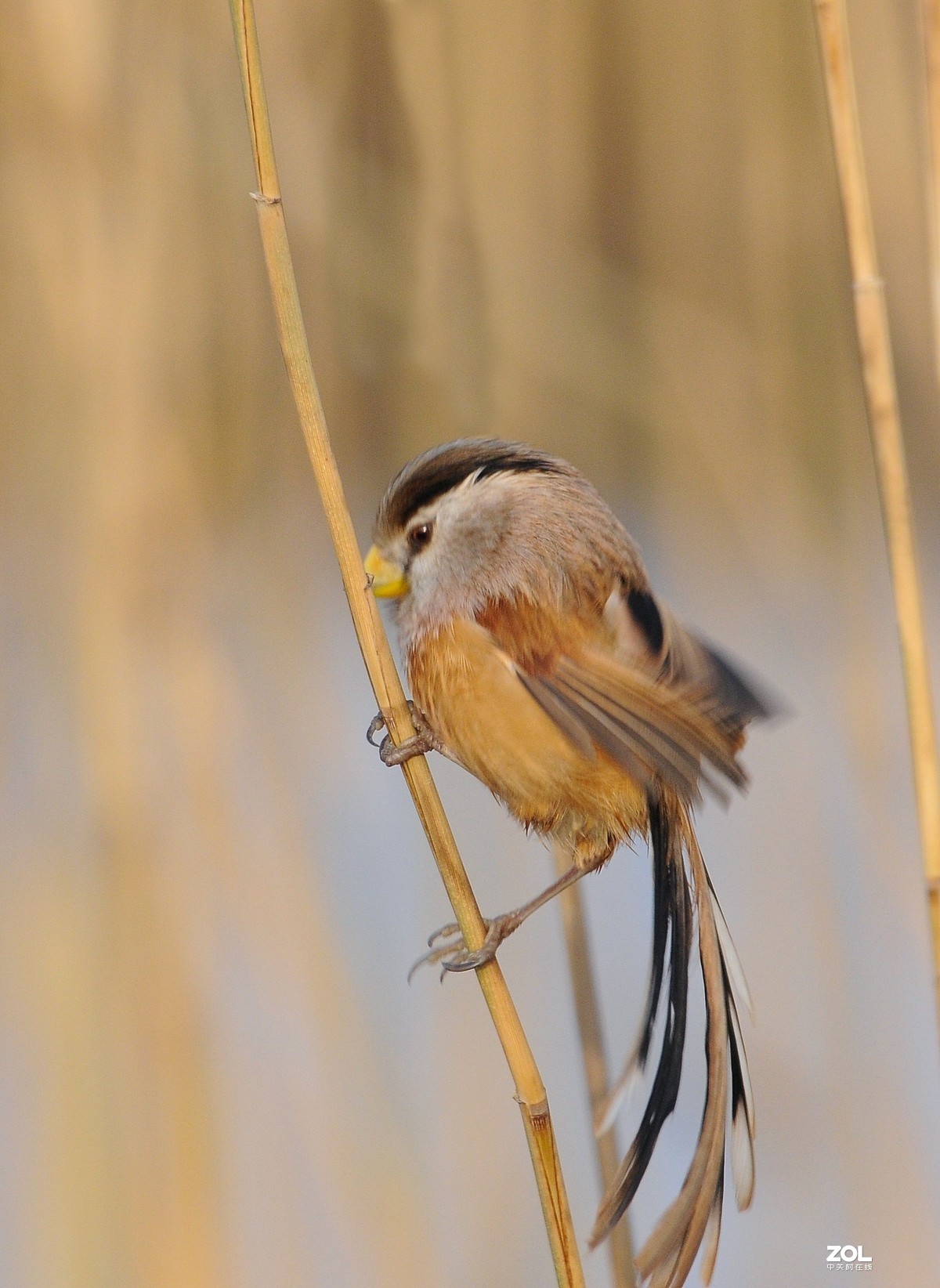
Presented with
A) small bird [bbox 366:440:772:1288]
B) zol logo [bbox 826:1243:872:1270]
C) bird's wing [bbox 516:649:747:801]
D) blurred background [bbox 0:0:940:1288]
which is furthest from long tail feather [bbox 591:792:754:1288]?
zol logo [bbox 826:1243:872:1270]

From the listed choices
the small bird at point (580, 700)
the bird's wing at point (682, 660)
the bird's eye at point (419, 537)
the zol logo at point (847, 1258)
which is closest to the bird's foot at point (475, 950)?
the small bird at point (580, 700)

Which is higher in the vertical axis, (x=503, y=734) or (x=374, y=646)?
(x=374, y=646)

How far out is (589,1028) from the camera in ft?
3.50

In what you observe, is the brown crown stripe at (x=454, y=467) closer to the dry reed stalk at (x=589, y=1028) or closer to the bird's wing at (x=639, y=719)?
the bird's wing at (x=639, y=719)

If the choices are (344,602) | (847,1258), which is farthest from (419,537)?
(847,1258)

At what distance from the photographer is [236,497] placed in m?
1.26

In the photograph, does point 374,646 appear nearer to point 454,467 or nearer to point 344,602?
point 454,467

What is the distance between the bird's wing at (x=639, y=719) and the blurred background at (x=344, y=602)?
1.74 ft

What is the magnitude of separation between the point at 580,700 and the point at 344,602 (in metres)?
0.58

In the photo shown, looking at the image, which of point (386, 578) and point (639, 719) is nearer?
point (639, 719)

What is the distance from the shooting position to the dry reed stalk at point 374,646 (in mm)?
716

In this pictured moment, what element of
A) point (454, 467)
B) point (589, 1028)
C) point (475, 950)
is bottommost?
point (589, 1028)

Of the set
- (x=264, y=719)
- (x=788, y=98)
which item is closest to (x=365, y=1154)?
(x=264, y=719)

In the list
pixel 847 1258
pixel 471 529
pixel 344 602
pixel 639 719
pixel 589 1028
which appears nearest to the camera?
pixel 639 719
